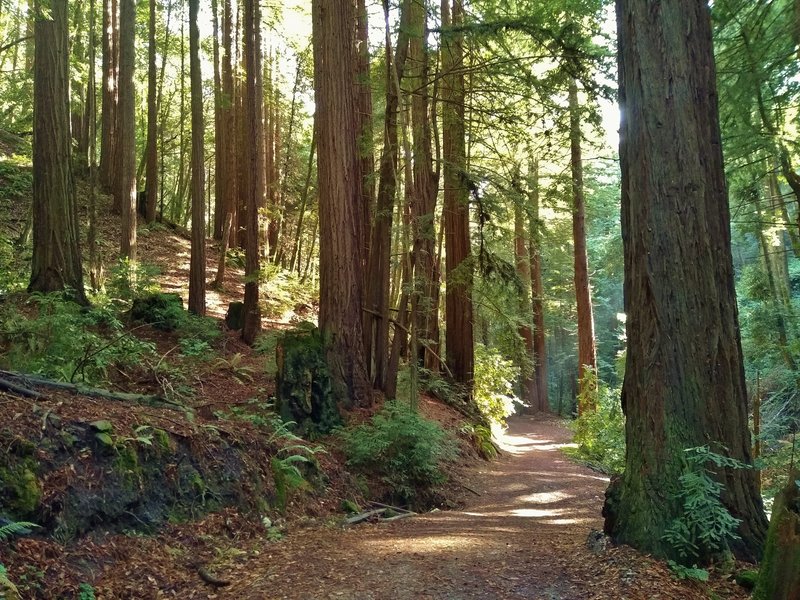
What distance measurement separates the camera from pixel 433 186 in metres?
10.6

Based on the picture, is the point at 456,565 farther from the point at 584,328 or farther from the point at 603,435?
the point at 584,328

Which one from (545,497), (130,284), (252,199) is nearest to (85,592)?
(545,497)

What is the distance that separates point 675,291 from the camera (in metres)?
4.47

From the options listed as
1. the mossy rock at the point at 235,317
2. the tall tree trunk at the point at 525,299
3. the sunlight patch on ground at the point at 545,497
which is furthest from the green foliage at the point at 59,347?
the tall tree trunk at the point at 525,299

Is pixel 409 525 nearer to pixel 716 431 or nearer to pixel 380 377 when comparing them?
pixel 716 431

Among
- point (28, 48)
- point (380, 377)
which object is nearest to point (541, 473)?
point (380, 377)

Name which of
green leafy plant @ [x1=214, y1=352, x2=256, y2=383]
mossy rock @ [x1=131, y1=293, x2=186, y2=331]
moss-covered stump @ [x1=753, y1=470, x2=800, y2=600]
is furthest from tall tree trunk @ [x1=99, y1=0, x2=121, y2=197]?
moss-covered stump @ [x1=753, y1=470, x2=800, y2=600]

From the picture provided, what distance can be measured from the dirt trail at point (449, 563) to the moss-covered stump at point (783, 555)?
584mm

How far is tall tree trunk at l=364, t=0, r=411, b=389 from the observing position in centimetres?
986

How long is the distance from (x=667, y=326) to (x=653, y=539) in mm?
A: 1553

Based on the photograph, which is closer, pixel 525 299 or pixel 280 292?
pixel 525 299

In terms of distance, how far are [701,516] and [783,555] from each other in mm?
916

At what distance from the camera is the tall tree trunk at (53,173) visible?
1016 centimetres

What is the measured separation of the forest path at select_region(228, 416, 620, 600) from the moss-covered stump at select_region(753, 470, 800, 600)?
69 cm
